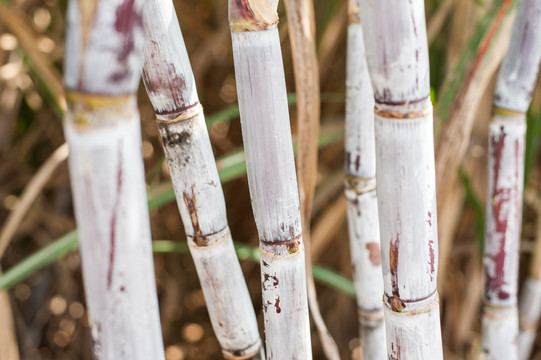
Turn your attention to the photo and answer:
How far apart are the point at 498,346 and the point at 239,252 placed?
27 centimetres

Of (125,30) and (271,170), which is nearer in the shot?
(125,30)

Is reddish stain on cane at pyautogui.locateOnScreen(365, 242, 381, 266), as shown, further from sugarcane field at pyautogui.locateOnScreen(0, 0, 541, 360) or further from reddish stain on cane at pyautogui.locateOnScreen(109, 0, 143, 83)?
reddish stain on cane at pyautogui.locateOnScreen(109, 0, 143, 83)

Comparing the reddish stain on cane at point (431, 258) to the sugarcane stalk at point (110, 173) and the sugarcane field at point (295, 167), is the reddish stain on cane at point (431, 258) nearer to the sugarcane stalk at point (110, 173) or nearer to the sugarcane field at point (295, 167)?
the sugarcane field at point (295, 167)

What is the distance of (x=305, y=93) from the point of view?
0.42m

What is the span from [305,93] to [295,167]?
56 millimetres

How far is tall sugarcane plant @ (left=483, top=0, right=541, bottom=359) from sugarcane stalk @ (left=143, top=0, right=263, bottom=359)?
0.23m

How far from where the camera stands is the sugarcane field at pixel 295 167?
0.74ft

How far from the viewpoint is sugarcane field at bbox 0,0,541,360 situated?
0.74 feet

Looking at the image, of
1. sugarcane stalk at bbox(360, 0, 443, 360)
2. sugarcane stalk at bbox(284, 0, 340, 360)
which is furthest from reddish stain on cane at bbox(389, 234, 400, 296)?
sugarcane stalk at bbox(284, 0, 340, 360)

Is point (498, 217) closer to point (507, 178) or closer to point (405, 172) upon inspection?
point (507, 178)

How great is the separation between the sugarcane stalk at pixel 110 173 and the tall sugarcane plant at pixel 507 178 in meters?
0.32

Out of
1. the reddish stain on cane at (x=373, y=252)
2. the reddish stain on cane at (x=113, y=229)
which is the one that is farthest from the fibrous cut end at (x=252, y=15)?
the reddish stain on cane at (x=373, y=252)

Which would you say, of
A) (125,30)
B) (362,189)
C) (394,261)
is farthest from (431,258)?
(125,30)

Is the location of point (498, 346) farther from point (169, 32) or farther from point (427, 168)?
point (169, 32)
